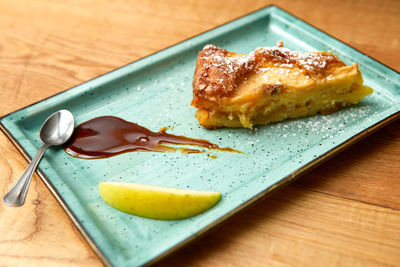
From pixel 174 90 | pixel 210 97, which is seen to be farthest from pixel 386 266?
pixel 174 90

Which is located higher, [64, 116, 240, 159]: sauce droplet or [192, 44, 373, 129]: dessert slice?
[192, 44, 373, 129]: dessert slice

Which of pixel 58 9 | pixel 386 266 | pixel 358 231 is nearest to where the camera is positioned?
pixel 386 266

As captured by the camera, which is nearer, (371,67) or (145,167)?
(145,167)

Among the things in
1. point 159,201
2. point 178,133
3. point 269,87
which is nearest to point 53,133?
point 178,133

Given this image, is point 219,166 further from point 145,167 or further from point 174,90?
point 174,90

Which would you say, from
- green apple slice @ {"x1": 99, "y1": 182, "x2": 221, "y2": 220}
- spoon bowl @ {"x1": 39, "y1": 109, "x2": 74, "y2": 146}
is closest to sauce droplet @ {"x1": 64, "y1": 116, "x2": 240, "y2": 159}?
spoon bowl @ {"x1": 39, "y1": 109, "x2": 74, "y2": 146}

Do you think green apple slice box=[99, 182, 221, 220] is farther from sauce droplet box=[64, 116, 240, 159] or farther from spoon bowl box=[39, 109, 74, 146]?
spoon bowl box=[39, 109, 74, 146]
